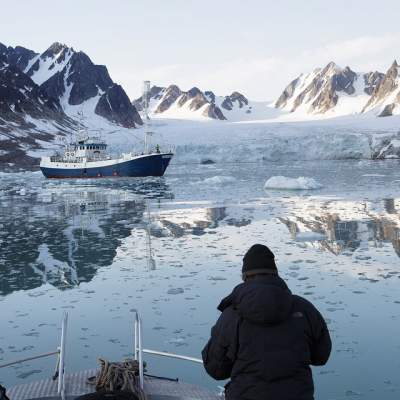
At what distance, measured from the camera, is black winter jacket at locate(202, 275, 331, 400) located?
3.07m

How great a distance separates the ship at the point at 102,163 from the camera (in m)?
48.3

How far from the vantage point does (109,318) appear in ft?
27.8

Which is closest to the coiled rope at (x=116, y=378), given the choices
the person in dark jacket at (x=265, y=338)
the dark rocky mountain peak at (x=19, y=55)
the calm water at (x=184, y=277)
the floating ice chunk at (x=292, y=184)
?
the calm water at (x=184, y=277)

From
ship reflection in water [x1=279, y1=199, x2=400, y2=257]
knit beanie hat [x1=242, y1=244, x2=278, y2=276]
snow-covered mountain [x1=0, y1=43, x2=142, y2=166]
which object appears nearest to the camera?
knit beanie hat [x1=242, y1=244, x2=278, y2=276]

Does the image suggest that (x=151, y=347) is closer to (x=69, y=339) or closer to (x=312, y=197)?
(x=69, y=339)

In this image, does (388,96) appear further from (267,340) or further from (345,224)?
(267,340)

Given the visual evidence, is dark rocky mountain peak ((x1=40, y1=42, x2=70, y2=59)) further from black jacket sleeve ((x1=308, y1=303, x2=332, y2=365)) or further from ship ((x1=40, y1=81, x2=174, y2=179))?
black jacket sleeve ((x1=308, y1=303, x2=332, y2=365))

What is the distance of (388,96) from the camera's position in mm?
150375

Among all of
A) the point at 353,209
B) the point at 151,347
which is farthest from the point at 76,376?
the point at 353,209

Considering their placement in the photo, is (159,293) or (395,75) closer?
(159,293)

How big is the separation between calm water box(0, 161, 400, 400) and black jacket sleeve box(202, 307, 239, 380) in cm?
279

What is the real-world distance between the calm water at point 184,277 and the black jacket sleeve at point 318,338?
8.47 ft

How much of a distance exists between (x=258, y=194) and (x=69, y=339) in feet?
70.6

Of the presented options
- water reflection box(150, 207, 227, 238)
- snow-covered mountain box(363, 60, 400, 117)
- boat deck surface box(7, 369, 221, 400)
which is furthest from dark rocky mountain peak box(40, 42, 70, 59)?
boat deck surface box(7, 369, 221, 400)
